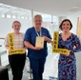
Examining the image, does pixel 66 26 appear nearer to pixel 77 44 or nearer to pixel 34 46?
pixel 77 44

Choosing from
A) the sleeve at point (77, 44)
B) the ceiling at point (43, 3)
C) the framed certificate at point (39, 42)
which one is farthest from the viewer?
the ceiling at point (43, 3)

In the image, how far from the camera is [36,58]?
246 cm

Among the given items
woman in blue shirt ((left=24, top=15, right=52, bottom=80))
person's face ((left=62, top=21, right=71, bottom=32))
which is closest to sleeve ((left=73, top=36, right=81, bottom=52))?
person's face ((left=62, top=21, right=71, bottom=32))

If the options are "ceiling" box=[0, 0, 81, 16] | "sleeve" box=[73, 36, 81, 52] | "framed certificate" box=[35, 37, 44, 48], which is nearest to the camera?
"sleeve" box=[73, 36, 81, 52]

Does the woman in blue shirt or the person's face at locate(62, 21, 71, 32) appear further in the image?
the woman in blue shirt

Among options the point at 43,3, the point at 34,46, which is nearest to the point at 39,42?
the point at 34,46

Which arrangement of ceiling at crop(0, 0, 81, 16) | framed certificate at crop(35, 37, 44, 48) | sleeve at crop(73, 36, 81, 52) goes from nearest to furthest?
sleeve at crop(73, 36, 81, 52) → framed certificate at crop(35, 37, 44, 48) → ceiling at crop(0, 0, 81, 16)

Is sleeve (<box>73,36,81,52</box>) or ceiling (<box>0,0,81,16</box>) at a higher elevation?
ceiling (<box>0,0,81,16</box>)

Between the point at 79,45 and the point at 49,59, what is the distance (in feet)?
9.58

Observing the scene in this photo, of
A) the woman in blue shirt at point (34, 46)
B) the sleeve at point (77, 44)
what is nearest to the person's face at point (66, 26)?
the sleeve at point (77, 44)

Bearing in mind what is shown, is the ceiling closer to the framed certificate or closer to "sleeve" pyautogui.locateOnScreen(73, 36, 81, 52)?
the framed certificate

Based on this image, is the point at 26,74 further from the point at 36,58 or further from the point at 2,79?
the point at 2,79

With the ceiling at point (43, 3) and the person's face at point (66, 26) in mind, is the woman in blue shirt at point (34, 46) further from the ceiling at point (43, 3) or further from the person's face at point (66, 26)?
the ceiling at point (43, 3)

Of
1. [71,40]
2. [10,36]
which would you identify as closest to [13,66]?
[10,36]
